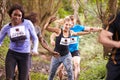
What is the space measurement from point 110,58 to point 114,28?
353 mm

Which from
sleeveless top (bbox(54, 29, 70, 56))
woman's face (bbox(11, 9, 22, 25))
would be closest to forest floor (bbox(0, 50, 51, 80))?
sleeveless top (bbox(54, 29, 70, 56))

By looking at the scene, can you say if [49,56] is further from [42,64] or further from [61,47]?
[61,47]

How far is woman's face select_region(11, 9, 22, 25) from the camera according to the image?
6715 mm

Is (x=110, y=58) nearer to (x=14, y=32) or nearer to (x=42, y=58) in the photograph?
(x=14, y=32)

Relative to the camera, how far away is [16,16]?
674 cm

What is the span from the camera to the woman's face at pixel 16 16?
671cm

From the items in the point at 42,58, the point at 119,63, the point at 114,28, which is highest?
the point at 114,28


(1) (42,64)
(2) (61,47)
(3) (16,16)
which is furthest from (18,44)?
(1) (42,64)

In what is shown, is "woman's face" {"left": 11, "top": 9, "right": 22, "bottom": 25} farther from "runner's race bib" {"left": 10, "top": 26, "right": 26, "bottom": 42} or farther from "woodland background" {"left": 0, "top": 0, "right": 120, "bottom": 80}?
"woodland background" {"left": 0, "top": 0, "right": 120, "bottom": 80}

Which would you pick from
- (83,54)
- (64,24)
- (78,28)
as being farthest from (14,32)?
(83,54)

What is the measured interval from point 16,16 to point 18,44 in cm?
51

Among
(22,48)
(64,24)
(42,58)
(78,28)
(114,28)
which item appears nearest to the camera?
→ (114,28)

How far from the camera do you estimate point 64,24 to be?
827 cm

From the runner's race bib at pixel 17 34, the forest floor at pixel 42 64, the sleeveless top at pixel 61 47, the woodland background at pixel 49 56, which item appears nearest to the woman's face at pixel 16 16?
the runner's race bib at pixel 17 34
